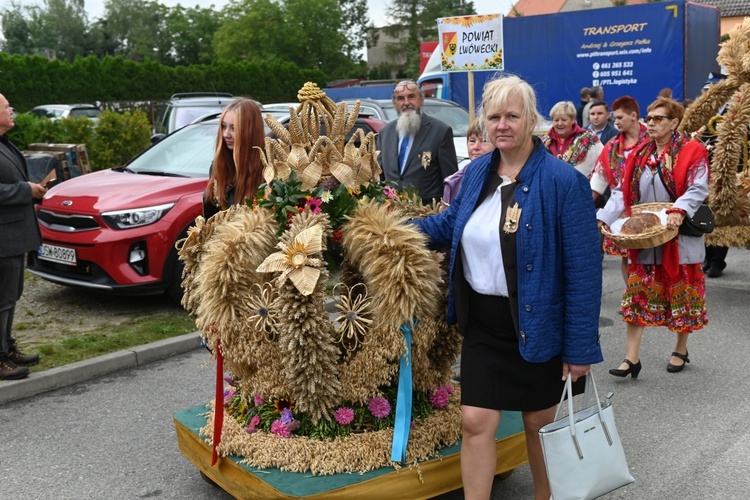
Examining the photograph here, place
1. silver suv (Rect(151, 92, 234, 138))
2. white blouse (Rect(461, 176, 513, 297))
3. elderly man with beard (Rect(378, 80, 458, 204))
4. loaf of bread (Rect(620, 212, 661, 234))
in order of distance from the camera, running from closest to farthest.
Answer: white blouse (Rect(461, 176, 513, 297)) → loaf of bread (Rect(620, 212, 661, 234)) → elderly man with beard (Rect(378, 80, 458, 204)) → silver suv (Rect(151, 92, 234, 138))

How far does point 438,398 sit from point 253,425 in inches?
34.9

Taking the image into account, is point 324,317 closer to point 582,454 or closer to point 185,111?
Answer: point 582,454

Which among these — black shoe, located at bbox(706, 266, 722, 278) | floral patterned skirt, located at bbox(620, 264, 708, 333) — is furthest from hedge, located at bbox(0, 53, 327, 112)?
floral patterned skirt, located at bbox(620, 264, 708, 333)

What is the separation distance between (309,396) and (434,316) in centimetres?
66

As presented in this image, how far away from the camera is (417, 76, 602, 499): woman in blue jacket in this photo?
10.5ft

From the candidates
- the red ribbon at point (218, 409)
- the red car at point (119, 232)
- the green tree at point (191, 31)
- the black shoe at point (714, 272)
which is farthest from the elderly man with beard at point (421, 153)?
the green tree at point (191, 31)

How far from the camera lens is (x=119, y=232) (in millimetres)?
7184

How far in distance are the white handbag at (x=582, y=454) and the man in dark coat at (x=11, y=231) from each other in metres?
4.09

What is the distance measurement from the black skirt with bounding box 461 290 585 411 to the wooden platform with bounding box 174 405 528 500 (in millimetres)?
476

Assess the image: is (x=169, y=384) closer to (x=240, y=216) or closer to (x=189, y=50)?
(x=240, y=216)

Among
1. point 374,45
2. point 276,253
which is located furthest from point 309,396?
point 374,45

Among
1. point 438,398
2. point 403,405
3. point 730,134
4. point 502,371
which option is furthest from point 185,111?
point 502,371

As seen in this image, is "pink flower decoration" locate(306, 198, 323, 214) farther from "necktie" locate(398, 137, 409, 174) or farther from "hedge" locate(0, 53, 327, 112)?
"hedge" locate(0, 53, 327, 112)

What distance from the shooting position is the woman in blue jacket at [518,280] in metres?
3.21
